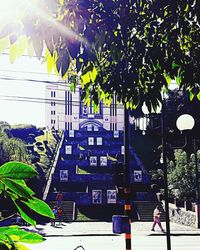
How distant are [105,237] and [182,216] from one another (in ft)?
32.2

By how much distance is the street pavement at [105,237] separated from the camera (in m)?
18.0

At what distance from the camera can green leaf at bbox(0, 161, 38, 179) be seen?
31.7 inches

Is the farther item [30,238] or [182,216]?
[182,216]

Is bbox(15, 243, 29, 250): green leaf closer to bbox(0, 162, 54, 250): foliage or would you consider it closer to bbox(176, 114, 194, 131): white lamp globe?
bbox(0, 162, 54, 250): foliage

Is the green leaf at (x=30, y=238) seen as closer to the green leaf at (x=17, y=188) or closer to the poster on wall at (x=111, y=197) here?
the green leaf at (x=17, y=188)

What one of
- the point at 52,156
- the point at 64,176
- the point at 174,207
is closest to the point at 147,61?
the point at 174,207

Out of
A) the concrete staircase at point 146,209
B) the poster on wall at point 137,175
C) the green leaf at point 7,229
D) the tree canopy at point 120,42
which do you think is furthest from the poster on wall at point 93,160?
the green leaf at point 7,229

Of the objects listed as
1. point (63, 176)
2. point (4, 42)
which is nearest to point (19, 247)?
point (4, 42)

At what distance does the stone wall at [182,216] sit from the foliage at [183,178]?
1.13 meters

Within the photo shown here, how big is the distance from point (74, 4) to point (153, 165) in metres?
44.7

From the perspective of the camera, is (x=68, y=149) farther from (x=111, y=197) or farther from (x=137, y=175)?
(x=111, y=197)

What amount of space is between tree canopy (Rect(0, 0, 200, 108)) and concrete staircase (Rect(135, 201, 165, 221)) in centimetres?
2831

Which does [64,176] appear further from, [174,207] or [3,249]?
[3,249]

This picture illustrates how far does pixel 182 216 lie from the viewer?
29.5 m
